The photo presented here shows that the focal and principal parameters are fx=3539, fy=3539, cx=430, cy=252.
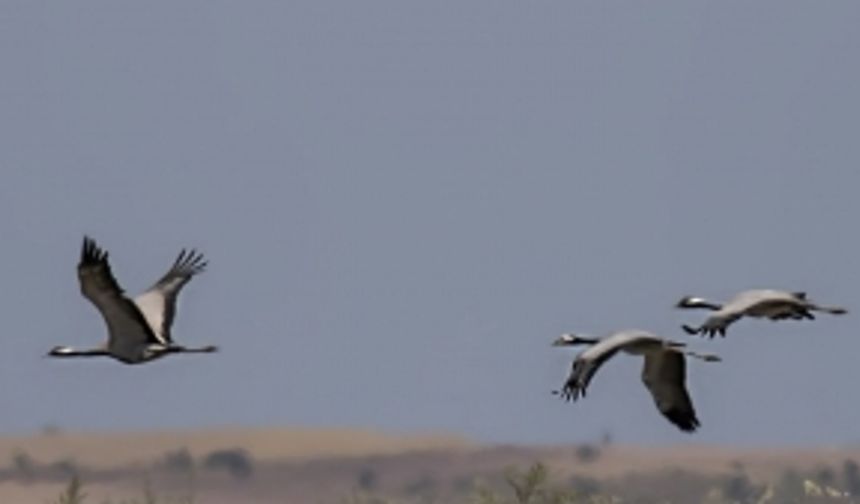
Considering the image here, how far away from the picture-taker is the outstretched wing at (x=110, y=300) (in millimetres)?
52375

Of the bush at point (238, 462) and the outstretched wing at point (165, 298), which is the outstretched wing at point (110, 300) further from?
the bush at point (238, 462)

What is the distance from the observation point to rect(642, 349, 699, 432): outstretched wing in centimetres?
5653

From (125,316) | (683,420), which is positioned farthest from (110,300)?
(683,420)

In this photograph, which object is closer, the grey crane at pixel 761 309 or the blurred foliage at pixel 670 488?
the grey crane at pixel 761 309

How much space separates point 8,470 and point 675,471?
30373mm

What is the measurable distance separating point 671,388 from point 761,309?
4183 mm

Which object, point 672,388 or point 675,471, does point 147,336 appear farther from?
point 675,471

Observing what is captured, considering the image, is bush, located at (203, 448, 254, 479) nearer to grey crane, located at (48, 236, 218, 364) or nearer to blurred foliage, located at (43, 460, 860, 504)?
blurred foliage, located at (43, 460, 860, 504)

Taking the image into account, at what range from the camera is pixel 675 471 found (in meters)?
160

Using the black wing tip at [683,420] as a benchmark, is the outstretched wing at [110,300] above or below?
above

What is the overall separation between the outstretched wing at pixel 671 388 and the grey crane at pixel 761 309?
2.77 metres

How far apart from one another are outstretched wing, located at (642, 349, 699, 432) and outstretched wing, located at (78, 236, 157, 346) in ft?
26.4

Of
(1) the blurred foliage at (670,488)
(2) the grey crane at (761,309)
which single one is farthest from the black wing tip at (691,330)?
(1) the blurred foliage at (670,488)

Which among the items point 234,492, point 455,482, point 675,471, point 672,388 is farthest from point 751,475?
point 672,388
